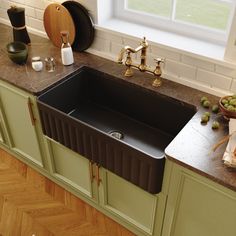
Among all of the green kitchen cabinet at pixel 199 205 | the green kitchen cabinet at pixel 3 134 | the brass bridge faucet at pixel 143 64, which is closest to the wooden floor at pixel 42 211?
the green kitchen cabinet at pixel 3 134

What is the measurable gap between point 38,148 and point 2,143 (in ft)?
1.74

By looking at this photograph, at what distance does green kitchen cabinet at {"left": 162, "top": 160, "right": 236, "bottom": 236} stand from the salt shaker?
96 centimetres

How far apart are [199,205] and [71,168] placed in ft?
2.80

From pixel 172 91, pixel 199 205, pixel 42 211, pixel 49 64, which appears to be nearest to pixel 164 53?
pixel 172 91

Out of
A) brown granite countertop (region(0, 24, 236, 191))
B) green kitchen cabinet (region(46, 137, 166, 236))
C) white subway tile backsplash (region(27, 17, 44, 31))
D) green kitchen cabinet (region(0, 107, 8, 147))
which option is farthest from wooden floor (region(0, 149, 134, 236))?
white subway tile backsplash (region(27, 17, 44, 31))

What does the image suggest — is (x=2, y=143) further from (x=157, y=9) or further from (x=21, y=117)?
(x=157, y=9)

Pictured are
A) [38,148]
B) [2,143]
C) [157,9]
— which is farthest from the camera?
[2,143]

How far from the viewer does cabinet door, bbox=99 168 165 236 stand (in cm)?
160

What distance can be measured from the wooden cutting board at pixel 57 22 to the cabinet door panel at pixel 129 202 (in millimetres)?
950

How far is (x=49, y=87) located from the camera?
171cm

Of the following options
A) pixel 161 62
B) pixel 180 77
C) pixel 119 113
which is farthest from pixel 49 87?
pixel 180 77

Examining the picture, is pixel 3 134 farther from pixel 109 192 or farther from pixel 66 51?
pixel 109 192

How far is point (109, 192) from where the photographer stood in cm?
179

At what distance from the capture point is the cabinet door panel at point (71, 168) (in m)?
1.79
